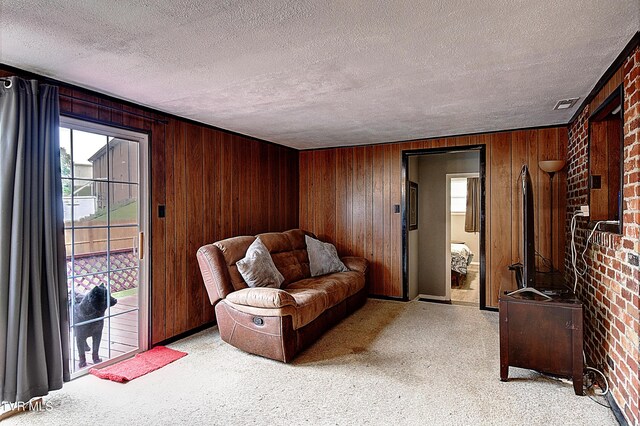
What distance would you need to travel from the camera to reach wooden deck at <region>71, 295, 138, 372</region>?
3.19 m

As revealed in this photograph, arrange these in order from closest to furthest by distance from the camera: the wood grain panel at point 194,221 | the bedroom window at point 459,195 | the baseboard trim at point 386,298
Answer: the wood grain panel at point 194,221 → the baseboard trim at point 386,298 → the bedroom window at point 459,195

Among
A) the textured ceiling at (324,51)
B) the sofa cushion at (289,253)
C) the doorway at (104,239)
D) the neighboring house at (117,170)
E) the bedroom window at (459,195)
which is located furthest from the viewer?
the bedroom window at (459,195)

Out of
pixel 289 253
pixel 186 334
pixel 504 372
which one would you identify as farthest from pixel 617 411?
pixel 186 334

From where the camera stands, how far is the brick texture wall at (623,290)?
6.70ft

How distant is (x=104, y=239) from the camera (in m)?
3.19

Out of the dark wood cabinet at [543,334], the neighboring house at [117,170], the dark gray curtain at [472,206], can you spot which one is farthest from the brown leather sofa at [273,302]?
the dark gray curtain at [472,206]

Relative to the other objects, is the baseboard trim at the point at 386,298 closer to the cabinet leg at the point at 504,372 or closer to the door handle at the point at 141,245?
the cabinet leg at the point at 504,372

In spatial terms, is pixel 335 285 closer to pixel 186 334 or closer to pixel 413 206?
pixel 186 334

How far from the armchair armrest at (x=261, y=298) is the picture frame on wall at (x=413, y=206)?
281 centimetres

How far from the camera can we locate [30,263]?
7.91 ft

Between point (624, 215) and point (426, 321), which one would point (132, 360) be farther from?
point (624, 215)

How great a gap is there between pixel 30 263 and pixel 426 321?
3.79 meters

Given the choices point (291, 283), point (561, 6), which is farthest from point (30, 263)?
point (561, 6)

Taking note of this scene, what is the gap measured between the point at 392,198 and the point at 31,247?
4102 millimetres
